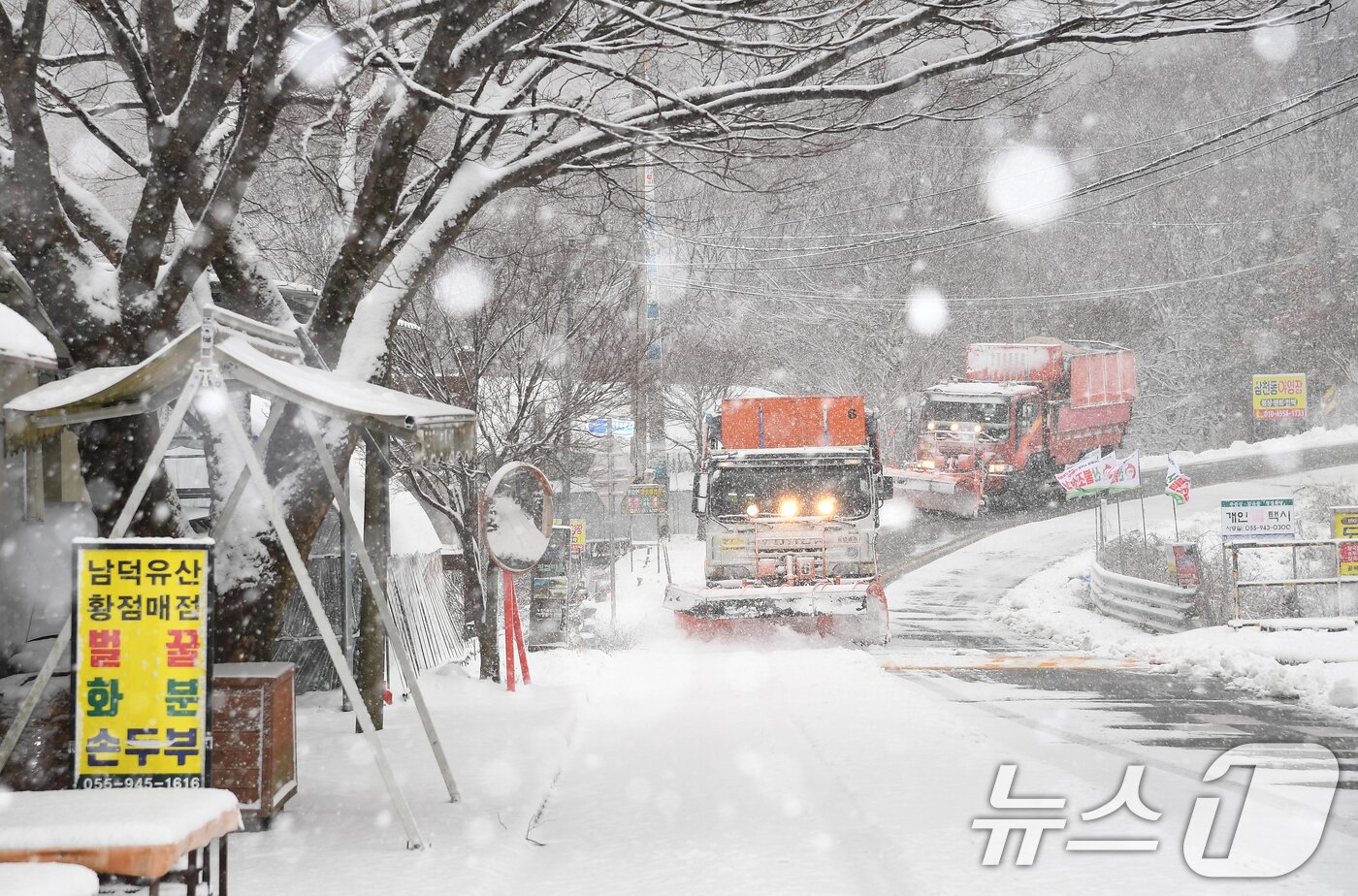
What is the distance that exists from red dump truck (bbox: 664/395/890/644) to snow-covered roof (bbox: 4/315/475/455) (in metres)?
11.8

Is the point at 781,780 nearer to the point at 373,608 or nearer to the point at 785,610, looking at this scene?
the point at 373,608

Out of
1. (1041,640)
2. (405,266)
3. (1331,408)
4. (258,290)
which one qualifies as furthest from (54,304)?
(1331,408)

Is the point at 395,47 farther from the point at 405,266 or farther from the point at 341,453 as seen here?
the point at 341,453

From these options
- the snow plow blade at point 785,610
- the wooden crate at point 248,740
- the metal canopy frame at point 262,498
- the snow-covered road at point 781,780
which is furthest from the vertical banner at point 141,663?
the snow plow blade at point 785,610

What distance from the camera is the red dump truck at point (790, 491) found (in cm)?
1867

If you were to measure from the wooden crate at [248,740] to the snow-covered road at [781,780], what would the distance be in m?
0.24

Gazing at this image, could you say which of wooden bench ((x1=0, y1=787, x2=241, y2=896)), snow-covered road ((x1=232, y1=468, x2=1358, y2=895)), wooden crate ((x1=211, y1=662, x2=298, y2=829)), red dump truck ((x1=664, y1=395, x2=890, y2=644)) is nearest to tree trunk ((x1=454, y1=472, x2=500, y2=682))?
snow-covered road ((x1=232, y1=468, x2=1358, y2=895))

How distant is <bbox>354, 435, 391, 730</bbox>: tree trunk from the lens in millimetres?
10219

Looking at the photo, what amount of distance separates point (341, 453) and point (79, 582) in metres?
2.73

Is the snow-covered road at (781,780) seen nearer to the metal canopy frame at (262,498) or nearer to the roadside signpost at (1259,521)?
the metal canopy frame at (262,498)

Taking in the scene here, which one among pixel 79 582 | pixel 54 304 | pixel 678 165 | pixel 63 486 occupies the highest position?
pixel 678 165

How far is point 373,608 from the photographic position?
10.5 metres

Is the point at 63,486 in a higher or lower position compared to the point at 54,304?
lower

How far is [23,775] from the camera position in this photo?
6617mm
